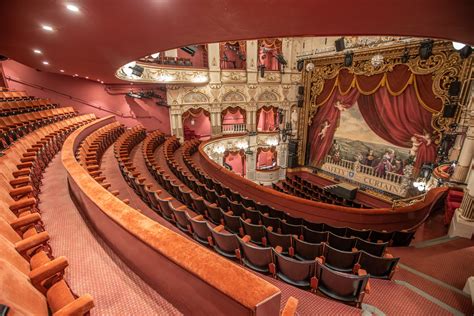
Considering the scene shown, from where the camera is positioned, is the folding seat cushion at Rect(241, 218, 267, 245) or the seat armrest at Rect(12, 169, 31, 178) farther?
the folding seat cushion at Rect(241, 218, 267, 245)

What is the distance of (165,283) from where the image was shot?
0.88 meters

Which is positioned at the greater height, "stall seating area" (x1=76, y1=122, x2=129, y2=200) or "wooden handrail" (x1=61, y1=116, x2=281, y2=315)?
"wooden handrail" (x1=61, y1=116, x2=281, y2=315)

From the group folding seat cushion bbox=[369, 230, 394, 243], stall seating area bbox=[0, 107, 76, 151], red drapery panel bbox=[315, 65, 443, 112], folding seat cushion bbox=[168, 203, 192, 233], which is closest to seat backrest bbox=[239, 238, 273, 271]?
folding seat cushion bbox=[168, 203, 192, 233]

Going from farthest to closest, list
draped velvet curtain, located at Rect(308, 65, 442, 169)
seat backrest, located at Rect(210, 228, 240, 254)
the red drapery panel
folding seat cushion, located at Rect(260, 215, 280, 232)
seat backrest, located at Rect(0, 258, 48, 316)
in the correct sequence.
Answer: draped velvet curtain, located at Rect(308, 65, 442, 169), the red drapery panel, folding seat cushion, located at Rect(260, 215, 280, 232), seat backrest, located at Rect(210, 228, 240, 254), seat backrest, located at Rect(0, 258, 48, 316)

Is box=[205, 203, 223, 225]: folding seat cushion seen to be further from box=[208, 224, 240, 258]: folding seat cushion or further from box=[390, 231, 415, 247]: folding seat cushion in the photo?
box=[390, 231, 415, 247]: folding seat cushion

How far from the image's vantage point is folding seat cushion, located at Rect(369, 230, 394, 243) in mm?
2596

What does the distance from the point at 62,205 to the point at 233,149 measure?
7181 mm

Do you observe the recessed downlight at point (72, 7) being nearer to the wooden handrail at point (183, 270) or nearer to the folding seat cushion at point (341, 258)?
the wooden handrail at point (183, 270)

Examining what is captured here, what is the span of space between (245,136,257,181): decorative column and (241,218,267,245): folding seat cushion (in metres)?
7.05

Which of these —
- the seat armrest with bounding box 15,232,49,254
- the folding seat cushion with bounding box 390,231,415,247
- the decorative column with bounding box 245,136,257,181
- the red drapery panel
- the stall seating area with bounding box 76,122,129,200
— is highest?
the red drapery panel

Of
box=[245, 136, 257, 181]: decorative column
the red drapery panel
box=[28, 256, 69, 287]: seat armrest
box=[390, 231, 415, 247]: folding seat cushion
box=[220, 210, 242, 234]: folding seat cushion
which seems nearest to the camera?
box=[28, 256, 69, 287]: seat armrest

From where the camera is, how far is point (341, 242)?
2230mm

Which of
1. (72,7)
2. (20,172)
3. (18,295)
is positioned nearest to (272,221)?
(18,295)

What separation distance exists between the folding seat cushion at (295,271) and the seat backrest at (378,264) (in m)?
0.59
